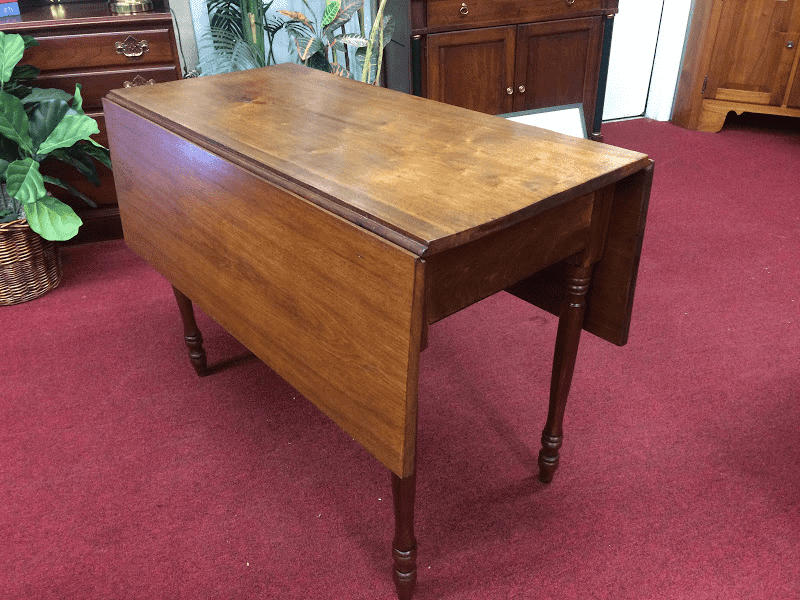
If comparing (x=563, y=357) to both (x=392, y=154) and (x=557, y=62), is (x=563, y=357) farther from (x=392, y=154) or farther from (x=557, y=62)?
(x=557, y=62)

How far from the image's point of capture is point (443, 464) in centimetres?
163

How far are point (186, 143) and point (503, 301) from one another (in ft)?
4.23

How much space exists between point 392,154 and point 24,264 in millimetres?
1676

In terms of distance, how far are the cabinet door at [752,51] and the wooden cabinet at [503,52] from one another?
78 centimetres

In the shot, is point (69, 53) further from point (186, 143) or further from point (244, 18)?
point (186, 143)

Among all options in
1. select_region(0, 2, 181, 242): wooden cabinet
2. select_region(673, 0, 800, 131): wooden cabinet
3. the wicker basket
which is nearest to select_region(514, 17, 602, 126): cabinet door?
select_region(673, 0, 800, 131): wooden cabinet

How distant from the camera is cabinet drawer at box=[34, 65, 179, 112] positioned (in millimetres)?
2430

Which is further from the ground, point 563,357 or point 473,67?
point 473,67

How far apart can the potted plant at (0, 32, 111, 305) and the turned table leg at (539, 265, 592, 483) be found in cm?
159

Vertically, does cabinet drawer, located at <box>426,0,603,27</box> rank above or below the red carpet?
above

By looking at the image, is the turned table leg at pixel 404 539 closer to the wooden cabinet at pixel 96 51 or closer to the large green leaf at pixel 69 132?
the large green leaf at pixel 69 132

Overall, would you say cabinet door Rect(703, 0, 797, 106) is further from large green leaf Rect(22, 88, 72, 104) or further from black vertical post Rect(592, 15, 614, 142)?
large green leaf Rect(22, 88, 72, 104)

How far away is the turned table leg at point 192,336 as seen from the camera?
6.16ft

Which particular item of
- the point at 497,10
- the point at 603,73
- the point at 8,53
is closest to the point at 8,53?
the point at 8,53
